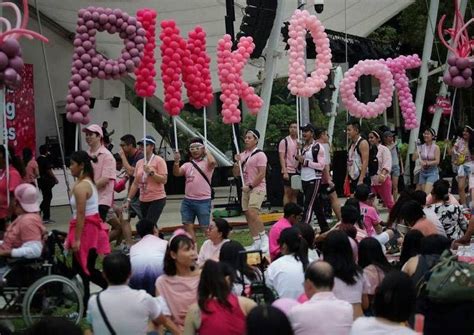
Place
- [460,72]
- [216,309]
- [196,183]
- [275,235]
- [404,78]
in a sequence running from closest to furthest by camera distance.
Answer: [216,309] < [275,235] < [196,183] < [460,72] < [404,78]

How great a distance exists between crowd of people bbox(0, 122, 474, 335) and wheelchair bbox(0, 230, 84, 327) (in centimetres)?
16

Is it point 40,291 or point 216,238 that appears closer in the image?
point 40,291

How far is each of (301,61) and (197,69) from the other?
236 centimetres

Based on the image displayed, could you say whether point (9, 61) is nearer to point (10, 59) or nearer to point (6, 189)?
point (10, 59)

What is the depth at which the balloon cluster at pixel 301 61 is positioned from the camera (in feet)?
44.0

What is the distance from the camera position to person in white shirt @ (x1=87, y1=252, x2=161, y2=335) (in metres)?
5.14

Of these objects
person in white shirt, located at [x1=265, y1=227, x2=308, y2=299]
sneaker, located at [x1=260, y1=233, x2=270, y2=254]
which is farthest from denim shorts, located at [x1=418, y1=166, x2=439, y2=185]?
person in white shirt, located at [x1=265, y1=227, x2=308, y2=299]

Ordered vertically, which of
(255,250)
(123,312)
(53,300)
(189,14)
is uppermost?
(189,14)

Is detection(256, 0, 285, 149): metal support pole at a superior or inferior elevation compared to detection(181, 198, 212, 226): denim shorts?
superior

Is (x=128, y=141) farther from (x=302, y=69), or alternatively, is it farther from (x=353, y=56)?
(x=353, y=56)

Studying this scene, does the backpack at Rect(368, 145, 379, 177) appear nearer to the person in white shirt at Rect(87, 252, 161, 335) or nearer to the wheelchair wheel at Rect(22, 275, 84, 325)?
the wheelchair wheel at Rect(22, 275, 84, 325)

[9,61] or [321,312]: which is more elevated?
[9,61]

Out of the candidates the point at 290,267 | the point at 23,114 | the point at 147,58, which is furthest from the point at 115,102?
the point at 290,267

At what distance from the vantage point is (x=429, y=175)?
14406 mm
